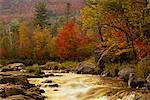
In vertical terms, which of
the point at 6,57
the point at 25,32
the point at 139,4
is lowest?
the point at 6,57

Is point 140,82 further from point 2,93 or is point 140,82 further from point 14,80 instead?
point 2,93

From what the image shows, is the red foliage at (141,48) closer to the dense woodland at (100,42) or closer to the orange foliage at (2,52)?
the dense woodland at (100,42)

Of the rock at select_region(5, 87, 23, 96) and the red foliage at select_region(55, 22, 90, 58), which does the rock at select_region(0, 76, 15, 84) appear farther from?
the red foliage at select_region(55, 22, 90, 58)

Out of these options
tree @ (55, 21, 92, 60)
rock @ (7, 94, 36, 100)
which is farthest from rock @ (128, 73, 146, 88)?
tree @ (55, 21, 92, 60)

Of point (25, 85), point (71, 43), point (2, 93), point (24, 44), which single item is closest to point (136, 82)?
point (25, 85)

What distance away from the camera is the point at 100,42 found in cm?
4994

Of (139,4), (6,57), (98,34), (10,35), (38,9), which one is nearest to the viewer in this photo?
(139,4)

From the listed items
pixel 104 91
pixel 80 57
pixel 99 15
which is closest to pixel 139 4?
pixel 99 15

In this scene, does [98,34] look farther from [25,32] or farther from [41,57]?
[25,32]

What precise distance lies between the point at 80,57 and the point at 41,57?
813cm

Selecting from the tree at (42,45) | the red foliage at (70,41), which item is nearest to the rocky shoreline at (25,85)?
the red foliage at (70,41)

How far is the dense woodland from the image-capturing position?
35.4m

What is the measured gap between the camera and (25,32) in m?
71.6

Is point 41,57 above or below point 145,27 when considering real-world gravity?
below
